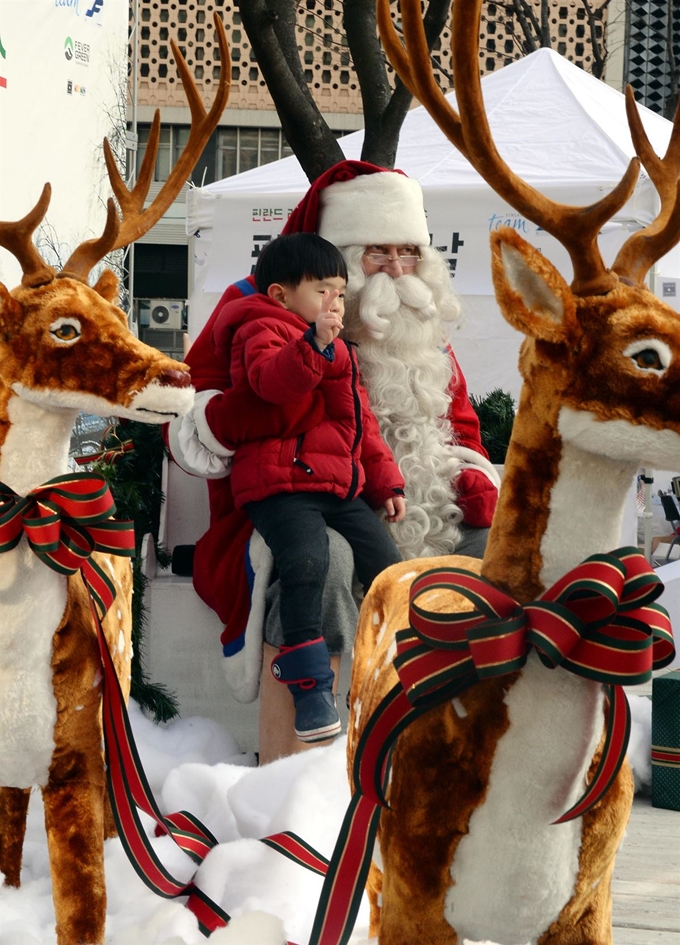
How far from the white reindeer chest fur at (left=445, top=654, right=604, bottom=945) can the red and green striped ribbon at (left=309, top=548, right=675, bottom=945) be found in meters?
0.03

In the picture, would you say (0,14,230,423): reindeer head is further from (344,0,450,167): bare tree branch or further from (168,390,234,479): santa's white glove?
(344,0,450,167): bare tree branch

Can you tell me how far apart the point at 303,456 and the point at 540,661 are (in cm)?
194

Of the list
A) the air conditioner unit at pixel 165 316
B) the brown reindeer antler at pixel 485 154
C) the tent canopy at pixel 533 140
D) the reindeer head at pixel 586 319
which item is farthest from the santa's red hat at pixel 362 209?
the air conditioner unit at pixel 165 316

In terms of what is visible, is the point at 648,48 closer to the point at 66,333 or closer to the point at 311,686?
the point at 311,686

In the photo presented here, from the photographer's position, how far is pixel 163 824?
2553 millimetres

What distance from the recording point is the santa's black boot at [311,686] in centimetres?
322

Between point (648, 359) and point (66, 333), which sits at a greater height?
point (648, 359)

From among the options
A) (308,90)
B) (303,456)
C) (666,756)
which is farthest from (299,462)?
(308,90)

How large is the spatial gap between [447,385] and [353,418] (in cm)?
70

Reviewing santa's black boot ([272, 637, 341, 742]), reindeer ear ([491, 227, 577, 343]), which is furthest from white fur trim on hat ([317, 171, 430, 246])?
reindeer ear ([491, 227, 577, 343])

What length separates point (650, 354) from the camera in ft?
5.15

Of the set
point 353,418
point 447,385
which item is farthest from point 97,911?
point 447,385

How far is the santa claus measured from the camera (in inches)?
141

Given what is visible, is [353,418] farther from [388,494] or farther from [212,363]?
[212,363]
